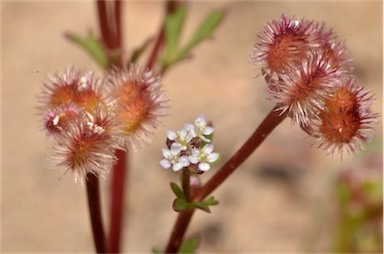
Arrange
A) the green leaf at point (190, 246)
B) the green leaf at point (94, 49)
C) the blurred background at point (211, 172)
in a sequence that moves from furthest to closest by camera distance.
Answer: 1. the blurred background at point (211, 172)
2. the green leaf at point (94, 49)
3. the green leaf at point (190, 246)

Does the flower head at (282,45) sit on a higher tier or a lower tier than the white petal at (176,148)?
higher

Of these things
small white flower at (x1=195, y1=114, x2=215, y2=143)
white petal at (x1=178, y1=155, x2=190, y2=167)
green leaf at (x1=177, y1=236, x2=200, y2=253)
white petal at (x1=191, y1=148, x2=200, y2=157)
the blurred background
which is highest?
small white flower at (x1=195, y1=114, x2=215, y2=143)

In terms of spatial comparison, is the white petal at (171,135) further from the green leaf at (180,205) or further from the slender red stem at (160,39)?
the slender red stem at (160,39)

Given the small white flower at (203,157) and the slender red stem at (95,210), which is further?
A: the slender red stem at (95,210)

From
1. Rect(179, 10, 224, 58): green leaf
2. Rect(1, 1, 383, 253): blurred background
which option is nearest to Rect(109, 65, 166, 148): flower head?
Rect(179, 10, 224, 58): green leaf

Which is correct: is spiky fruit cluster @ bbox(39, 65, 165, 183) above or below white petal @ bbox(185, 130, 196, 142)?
below

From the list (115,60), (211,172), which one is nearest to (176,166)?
(115,60)

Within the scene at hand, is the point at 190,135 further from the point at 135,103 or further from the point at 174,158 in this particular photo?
the point at 135,103

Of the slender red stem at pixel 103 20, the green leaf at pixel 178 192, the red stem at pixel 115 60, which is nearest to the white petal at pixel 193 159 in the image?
the green leaf at pixel 178 192

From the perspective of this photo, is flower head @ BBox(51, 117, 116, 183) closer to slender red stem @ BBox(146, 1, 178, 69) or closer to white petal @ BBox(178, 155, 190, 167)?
white petal @ BBox(178, 155, 190, 167)
